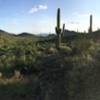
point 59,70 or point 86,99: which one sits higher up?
point 59,70

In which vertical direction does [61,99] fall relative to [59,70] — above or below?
below

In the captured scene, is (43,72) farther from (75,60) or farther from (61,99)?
(61,99)

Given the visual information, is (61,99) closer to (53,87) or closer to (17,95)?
(53,87)

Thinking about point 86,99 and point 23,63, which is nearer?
point 86,99

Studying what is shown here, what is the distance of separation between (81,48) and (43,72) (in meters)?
2.52

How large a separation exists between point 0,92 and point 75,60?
3.19 meters

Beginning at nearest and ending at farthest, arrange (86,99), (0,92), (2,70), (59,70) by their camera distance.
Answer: (86,99), (0,92), (59,70), (2,70)

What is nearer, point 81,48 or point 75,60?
point 75,60

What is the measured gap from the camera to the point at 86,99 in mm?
10234

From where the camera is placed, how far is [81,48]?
13.9 m

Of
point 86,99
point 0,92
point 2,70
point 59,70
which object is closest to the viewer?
point 86,99

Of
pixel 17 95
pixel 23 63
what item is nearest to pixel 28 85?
pixel 17 95

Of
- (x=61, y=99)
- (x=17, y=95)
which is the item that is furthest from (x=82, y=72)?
(x=17, y=95)

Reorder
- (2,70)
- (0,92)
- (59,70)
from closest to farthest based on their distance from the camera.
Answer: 1. (0,92)
2. (59,70)
3. (2,70)
